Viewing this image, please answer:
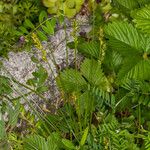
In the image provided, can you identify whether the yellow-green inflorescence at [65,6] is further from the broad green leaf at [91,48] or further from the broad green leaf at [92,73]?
the broad green leaf at [92,73]

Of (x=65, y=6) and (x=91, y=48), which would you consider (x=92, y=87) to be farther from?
(x=65, y=6)

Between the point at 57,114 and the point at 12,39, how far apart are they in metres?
0.51

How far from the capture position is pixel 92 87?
245 centimetres

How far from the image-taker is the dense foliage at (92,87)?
85.4 inches

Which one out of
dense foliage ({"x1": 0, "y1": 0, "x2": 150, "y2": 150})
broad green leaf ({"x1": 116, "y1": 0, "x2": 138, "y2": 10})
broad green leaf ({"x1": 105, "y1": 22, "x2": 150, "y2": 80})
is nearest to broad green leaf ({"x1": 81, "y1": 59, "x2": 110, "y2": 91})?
dense foliage ({"x1": 0, "y1": 0, "x2": 150, "y2": 150})

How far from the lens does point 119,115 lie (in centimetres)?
269

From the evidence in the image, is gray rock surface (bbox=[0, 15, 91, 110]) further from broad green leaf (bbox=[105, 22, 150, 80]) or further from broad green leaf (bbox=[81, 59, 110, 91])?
broad green leaf (bbox=[105, 22, 150, 80])

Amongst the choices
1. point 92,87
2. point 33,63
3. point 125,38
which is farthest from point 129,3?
point 33,63

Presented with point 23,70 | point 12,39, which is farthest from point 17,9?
point 23,70

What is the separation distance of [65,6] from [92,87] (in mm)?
622

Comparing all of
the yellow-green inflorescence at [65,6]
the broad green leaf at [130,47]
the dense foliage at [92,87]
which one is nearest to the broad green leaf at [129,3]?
the dense foliage at [92,87]

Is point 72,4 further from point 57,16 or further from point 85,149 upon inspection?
point 85,149

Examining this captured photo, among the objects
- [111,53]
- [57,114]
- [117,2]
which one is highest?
[117,2]

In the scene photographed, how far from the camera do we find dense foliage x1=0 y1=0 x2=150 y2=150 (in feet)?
7.12
